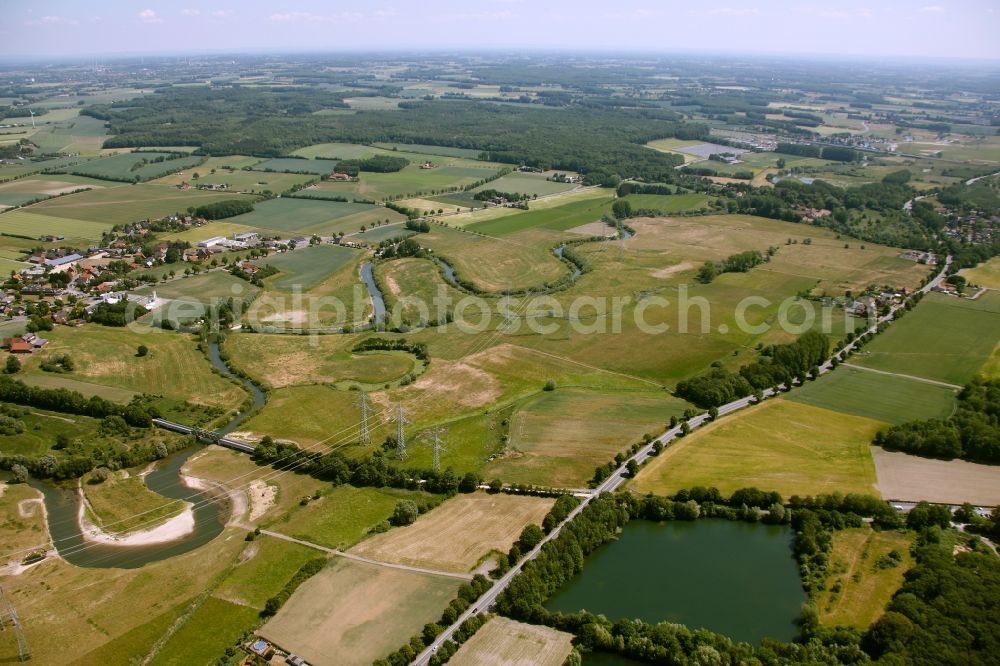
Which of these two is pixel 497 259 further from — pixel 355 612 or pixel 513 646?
pixel 513 646

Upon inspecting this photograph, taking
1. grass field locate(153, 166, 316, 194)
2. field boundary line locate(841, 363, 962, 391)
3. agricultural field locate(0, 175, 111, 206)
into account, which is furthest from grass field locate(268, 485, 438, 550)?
agricultural field locate(0, 175, 111, 206)

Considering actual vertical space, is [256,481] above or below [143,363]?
below

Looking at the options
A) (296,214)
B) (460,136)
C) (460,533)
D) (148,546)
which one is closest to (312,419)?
(148,546)

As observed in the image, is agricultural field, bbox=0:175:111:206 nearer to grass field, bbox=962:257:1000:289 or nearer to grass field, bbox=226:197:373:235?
grass field, bbox=226:197:373:235

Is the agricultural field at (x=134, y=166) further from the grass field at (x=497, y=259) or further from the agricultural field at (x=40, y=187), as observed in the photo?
the grass field at (x=497, y=259)

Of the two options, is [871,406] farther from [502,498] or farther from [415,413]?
[415,413]

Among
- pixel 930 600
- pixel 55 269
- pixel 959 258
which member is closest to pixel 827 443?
pixel 930 600

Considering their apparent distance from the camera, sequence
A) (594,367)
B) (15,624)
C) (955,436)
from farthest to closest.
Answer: (594,367) < (955,436) < (15,624)
